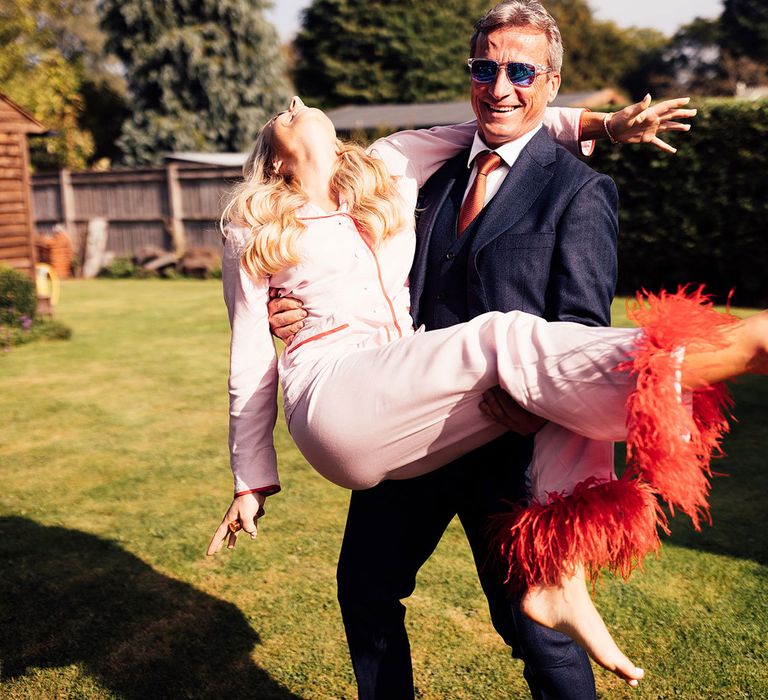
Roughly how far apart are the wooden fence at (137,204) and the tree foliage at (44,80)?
509cm

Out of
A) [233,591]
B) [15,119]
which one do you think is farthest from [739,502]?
[15,119]

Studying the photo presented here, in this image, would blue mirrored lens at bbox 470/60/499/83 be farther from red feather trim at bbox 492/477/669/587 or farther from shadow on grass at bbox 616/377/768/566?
shadow on grass at bbox 616/377/768/566

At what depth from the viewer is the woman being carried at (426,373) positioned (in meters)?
1.69

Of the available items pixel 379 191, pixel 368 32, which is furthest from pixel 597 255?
pixel 368 32

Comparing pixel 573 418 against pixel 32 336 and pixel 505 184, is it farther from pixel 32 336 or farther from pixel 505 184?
pixel 32 336

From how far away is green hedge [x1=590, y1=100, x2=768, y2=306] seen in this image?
12039 millimetres

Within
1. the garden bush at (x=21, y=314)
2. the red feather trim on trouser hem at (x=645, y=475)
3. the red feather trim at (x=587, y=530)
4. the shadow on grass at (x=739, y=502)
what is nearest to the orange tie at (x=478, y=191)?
the red feather trim on trouser hem at (x=645, y=475)

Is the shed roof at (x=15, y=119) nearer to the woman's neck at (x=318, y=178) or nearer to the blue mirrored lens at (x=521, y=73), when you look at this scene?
the woman's neck at (x=318, y=178)

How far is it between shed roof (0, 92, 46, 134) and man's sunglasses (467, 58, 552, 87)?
11.6m

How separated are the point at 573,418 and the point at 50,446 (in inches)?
206

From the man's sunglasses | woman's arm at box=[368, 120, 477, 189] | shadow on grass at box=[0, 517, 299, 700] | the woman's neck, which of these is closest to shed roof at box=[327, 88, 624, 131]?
shadow on grass at box=[0, 517, 299, 700]

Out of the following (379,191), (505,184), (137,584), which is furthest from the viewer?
(137,584)

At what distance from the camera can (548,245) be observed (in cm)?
210

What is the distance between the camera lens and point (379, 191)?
240 cm
